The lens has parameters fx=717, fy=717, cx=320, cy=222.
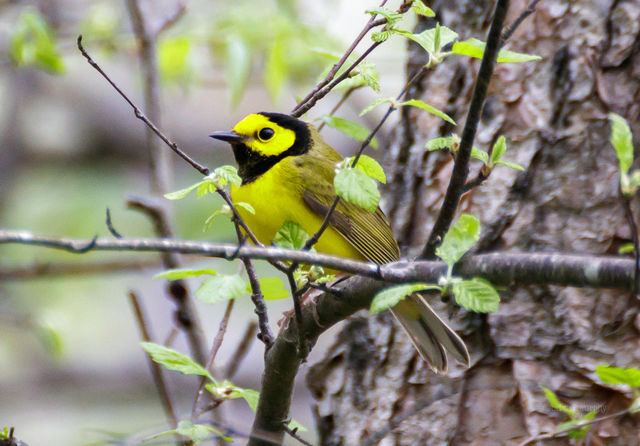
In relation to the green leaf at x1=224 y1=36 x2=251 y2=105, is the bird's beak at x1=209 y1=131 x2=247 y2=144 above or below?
below

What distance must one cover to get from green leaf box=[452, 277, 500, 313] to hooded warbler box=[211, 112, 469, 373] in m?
1.25

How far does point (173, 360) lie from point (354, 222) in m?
1.48

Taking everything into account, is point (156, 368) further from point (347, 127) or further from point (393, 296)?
point (393, 296)

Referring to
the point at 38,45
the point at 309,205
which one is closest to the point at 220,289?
the point at 309,205

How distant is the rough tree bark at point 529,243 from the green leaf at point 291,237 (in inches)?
43.4

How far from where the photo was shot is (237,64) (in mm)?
3400

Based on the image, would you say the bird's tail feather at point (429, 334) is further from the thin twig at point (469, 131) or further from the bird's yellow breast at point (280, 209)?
the thin twig at point (469, 131)

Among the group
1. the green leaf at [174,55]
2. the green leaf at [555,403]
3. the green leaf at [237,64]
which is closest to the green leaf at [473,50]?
the green leaf at [555,403]

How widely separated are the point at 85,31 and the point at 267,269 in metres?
3.52

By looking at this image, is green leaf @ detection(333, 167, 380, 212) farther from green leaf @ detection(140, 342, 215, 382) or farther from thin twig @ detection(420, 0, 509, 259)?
green leaf @ detection(140, 342, 215, 382)

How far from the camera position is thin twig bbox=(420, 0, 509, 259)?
1.39 metres

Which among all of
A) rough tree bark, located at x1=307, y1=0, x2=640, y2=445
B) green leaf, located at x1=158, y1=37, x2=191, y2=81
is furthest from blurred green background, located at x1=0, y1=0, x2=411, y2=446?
rough tree bark, located at x1=307, y1=0, x2=640, y2=445

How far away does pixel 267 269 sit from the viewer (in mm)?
7340

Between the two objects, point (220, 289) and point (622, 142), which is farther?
point (220, 289)
